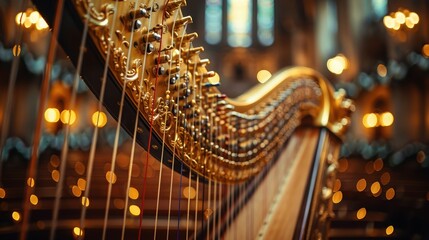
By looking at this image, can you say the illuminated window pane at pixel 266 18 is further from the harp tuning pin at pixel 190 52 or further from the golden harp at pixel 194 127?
the harp tuning pin at pixel 190 52

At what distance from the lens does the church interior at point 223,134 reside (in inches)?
28.7

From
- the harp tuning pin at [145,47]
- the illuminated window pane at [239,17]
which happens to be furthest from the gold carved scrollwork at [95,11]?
the illuminated window pane at [239,17]

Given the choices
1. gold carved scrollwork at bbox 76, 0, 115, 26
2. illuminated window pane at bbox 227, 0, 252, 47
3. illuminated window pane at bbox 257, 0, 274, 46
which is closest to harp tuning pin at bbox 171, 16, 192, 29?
gold carved scrollwork at bbox 76, 0, 115, 26

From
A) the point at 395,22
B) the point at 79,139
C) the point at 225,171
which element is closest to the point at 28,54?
the point at 79,139

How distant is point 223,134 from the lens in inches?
48.6

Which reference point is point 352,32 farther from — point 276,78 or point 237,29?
point 276,78

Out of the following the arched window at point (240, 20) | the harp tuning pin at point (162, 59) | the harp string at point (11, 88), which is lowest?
the harp string at point (11, 88)

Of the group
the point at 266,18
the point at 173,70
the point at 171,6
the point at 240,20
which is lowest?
the point at 173,70

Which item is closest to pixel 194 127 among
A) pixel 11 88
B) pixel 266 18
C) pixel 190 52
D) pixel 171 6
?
pixel 190 52

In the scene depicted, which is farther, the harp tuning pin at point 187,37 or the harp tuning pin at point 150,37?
the harp tuning pin at point 187,37

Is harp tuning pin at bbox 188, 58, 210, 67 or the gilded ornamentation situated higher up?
harp tuning pin at bbox 188, 58, 210, 67

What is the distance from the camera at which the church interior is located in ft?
2.39

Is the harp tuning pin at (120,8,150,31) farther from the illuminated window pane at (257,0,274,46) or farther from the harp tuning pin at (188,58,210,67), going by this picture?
the illuminated window pane at (257,0,274,46)

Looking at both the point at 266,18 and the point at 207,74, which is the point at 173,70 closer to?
the point at 207,74
